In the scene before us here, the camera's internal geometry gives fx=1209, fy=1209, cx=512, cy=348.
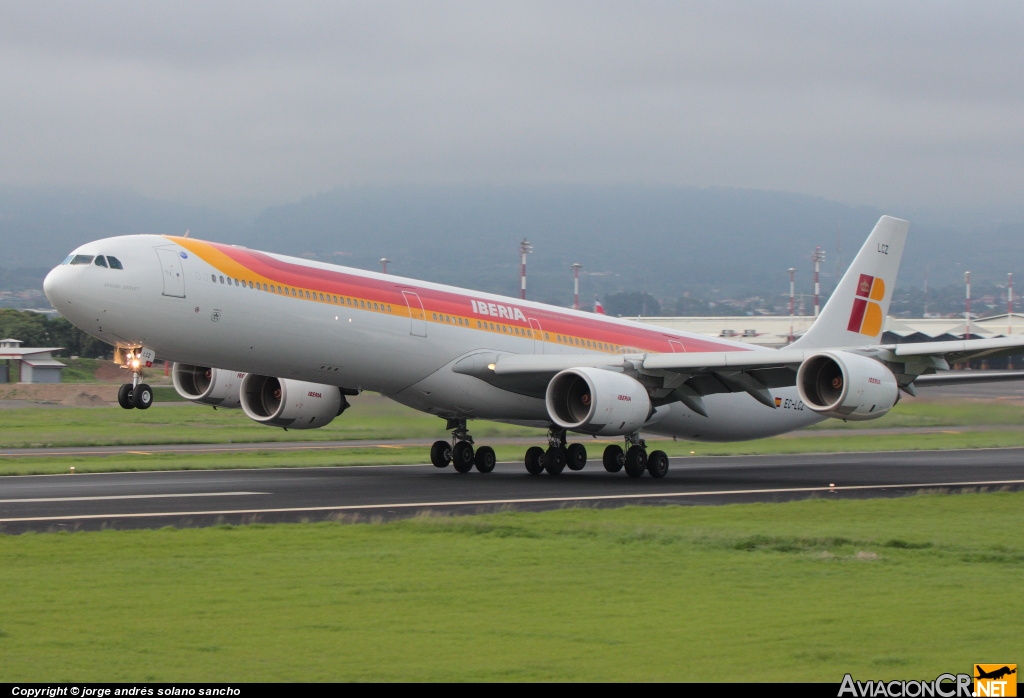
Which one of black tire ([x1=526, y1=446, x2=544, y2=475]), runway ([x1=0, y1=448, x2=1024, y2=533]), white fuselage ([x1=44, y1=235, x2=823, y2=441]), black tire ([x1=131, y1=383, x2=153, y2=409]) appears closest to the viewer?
runway ([x1=0, y1=448, x2=1024, y2=533])

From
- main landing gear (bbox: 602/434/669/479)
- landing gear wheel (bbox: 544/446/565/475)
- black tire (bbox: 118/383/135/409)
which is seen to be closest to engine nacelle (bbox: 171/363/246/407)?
black tire (bbox: 118/383/135/409)

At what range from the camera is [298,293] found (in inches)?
1112

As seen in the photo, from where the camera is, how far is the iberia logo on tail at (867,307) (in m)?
38.8

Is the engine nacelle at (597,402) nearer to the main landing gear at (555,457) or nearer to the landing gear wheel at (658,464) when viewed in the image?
the main landing gear at (555,457)

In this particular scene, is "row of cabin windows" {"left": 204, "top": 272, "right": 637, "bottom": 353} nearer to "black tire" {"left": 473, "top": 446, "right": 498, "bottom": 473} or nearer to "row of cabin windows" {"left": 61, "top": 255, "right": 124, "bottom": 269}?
"row of cabin windows" {"left": 61, "top": 255, "right": 124, "bottom": 269}

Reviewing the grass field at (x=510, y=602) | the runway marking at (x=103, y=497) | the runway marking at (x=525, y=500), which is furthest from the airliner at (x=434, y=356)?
the grass field at (x=510, y=602)

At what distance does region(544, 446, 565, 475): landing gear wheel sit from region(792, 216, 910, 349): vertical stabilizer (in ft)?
30.9

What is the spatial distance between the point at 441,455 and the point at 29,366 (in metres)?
57.4

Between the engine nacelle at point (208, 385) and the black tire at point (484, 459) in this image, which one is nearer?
the engine nacelle at point (208, 385)

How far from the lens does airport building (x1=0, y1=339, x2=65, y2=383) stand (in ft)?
272

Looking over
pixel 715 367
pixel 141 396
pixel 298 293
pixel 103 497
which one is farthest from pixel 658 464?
pixel 103 497

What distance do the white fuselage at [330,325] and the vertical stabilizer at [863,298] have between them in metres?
3.90

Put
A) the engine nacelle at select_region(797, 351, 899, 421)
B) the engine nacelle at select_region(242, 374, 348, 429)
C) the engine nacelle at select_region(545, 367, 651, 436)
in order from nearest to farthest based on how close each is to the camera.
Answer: the engine nacelle at select_region(797, 351, 899, 421) → the engine nacelle at select_region(545, 367, 651, 436) → the engine nacelle at select_region(242, 374, 348, 429)

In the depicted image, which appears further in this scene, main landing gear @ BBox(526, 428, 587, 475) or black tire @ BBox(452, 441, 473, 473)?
black tire @ BBox(452, 441, 473, 473)
